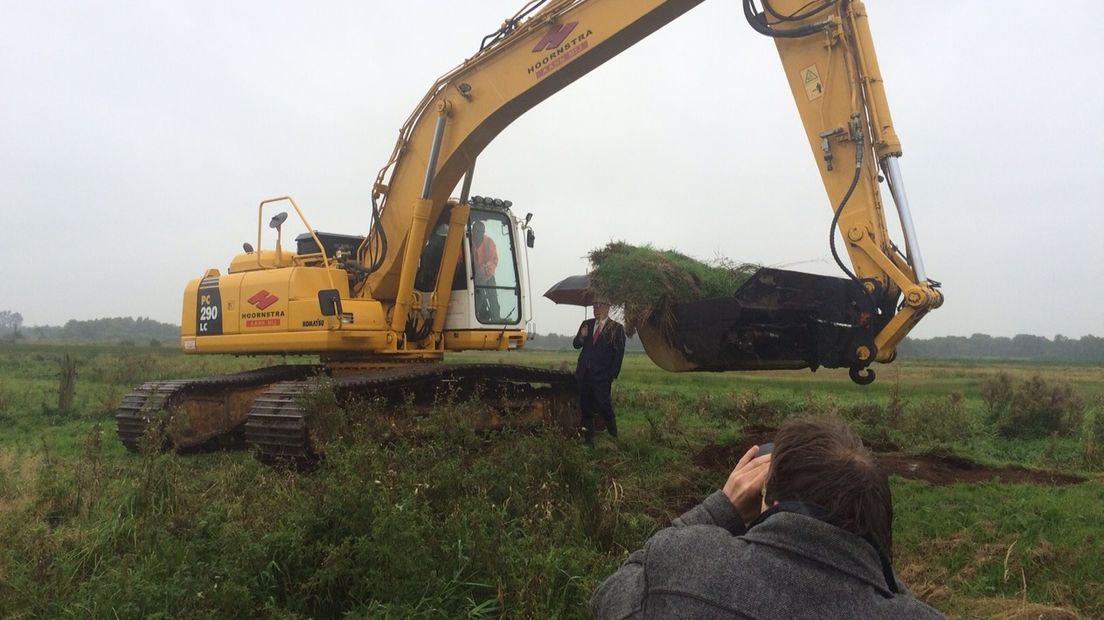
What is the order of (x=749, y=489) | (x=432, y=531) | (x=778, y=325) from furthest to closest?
(x=778, y=325)
(x=432, y=531)
(x=749, y=489)

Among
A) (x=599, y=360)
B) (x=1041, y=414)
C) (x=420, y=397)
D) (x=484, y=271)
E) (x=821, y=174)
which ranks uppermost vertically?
(x=821, y=174)

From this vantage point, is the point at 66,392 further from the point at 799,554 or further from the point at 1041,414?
the point at 799,554

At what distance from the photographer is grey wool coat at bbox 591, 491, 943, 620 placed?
161 centimetres

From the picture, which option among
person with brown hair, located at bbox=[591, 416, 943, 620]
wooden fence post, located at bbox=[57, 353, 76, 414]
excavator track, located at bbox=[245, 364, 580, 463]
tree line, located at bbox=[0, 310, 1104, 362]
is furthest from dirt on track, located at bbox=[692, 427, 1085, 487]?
tree line, located at bbox=[0, 310, 1104, 362]

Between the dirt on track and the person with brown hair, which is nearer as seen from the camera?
the person with brown hair

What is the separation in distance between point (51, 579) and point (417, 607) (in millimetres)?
2019

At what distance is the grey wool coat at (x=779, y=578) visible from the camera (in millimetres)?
1611

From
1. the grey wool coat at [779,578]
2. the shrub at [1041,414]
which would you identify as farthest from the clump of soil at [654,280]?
the grey wool coat at [779,578]

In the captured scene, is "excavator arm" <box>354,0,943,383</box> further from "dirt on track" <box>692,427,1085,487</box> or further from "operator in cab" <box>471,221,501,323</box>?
"operator in cab" <box>471,221,501,323</box>

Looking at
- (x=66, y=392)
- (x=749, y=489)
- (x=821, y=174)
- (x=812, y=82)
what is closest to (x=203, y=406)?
(x=66, y=392)

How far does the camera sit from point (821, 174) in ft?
23.7

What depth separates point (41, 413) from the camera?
13.3 m

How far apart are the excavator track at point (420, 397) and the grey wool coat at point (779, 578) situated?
16.5 ft

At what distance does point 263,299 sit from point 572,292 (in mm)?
3451
